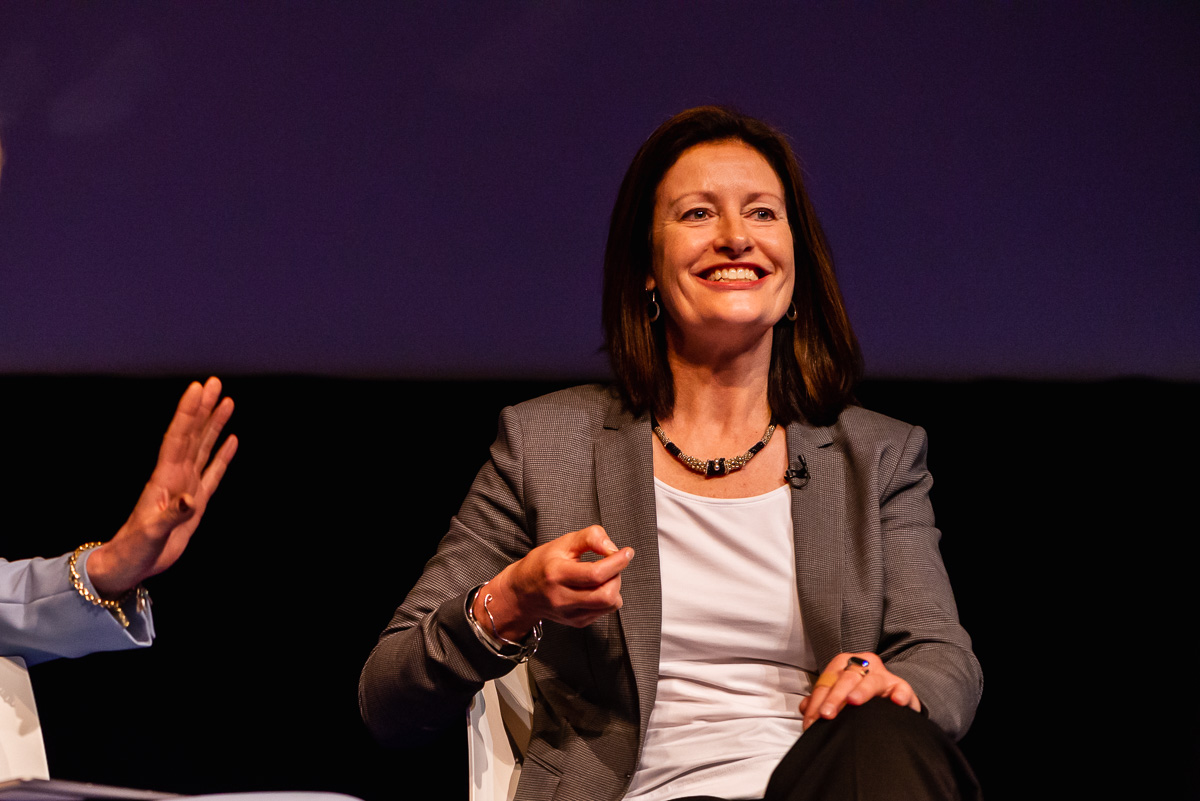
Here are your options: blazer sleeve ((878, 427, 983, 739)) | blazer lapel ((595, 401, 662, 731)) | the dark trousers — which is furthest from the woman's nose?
the dark trousers

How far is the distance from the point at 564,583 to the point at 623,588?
10.4 inches

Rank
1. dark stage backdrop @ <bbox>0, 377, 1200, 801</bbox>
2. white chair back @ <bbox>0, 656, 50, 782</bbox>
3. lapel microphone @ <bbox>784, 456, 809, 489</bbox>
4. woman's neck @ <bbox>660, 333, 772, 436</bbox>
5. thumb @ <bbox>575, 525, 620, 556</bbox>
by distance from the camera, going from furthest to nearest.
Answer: dark stage backdrop @ <bbox>0, 377, 1200, 801</bbox>
woman's neck @ <bbox>660, 333, 772, 436</bbox>
lapel microphone @ <bbox>784, 456, 809, 489</bbox>
white chair back @ <bbox>0, 656, 50, 782</bbox>
thumb @ <bbox>575, 525, 620, 556</bbox>

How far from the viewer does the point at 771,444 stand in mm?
1585

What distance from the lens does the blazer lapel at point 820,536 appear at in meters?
1.40

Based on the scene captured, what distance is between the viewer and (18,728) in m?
1.25

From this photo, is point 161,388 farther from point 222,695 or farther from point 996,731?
point 996,731

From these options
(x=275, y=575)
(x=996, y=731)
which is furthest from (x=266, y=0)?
(x=996, y=731)

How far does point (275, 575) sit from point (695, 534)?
118cm

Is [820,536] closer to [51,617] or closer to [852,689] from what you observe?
[852,689]

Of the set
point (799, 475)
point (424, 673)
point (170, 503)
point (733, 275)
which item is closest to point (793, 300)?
point (733, 275)

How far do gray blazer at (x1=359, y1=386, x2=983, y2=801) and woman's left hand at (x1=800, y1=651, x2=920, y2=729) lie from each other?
9cm

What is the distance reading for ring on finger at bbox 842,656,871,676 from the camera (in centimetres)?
120

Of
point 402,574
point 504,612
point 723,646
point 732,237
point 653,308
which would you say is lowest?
point 402,574

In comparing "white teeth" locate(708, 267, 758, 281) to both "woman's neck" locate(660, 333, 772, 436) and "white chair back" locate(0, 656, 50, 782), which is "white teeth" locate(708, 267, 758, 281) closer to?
"woman's neck" locate(660, 333, 772, 436)
